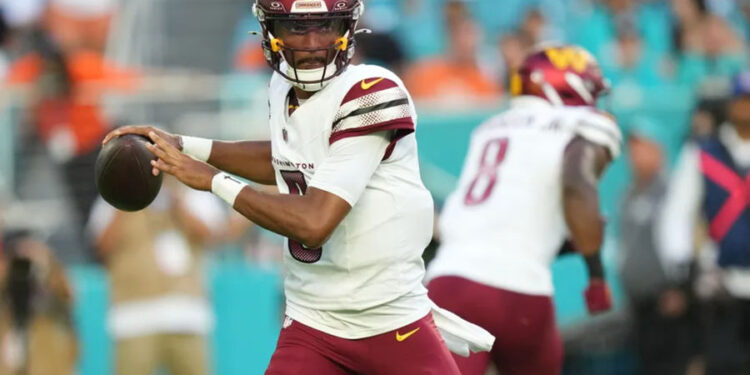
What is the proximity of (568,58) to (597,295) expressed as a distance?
116 centimetres

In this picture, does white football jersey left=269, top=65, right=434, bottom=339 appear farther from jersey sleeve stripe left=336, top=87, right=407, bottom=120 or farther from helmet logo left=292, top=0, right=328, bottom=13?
helmet logo left=292, top=0, right=328, bottom=13

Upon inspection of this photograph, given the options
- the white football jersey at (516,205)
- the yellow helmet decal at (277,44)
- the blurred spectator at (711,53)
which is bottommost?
the blurred spectator at (711,53)

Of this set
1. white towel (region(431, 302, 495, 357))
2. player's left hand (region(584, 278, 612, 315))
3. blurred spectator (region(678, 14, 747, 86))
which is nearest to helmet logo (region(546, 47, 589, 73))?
player's left hand (region(584, 278, 612, 315))

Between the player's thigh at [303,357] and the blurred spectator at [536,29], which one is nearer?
the player's thigh at [303,357]

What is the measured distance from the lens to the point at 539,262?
6.09 meters

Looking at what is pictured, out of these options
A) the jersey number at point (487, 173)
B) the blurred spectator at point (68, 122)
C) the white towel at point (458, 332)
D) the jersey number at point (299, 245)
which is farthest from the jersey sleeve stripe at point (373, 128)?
the blurred spectator at point (68, 122)

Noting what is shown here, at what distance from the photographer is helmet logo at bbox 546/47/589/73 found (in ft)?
21.3

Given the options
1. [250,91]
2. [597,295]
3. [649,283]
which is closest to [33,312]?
[250,91]

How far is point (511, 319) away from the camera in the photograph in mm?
5957

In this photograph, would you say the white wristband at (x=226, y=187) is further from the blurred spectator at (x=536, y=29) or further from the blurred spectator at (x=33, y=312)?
the blurred spectator at (x=536, y=29)

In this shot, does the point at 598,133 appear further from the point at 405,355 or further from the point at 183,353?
the point at 183,353

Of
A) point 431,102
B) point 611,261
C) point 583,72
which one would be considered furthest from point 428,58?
point 583,72

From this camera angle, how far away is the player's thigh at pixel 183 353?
28.3ft

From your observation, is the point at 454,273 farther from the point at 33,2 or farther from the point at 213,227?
the point at 33,2
